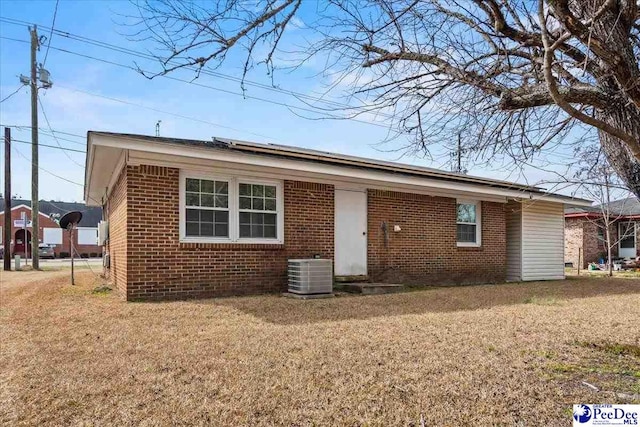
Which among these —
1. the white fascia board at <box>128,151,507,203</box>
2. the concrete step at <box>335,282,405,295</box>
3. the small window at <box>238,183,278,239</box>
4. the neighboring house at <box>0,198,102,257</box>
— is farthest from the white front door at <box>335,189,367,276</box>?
the neighboring house at <box>0,198,102,257</box>

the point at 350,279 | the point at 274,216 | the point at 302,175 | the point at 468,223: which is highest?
the point at 302,175

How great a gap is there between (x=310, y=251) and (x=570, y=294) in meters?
5.92

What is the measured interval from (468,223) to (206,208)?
783 centimetres

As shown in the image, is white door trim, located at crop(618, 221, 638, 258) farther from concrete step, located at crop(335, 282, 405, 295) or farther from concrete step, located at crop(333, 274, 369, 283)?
concrete step, located at crop(335, 282, 405, 295)

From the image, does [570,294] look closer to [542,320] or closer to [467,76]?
[542,320]

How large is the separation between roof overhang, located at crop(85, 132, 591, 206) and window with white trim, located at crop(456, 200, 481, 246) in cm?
39

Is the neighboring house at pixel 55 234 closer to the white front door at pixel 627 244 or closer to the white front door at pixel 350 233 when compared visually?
the white front door at pixel 350 233

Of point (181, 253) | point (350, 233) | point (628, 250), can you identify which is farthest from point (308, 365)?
point (628, 250)

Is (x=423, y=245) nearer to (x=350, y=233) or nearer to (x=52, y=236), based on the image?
(x=350, y=233)

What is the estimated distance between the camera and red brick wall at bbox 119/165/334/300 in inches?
323

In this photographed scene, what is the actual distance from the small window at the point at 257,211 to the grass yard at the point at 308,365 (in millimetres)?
2390

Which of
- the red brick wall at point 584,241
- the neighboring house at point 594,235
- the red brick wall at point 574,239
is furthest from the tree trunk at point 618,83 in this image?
the red brick wall at point 574,239

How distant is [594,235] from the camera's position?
2356 cm

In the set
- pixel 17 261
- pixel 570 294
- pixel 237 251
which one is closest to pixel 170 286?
pixel 237 251
